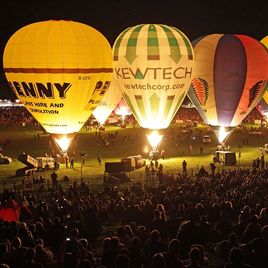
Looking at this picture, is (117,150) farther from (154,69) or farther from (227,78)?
(154,69)

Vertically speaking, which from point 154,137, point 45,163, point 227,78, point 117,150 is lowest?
point 45,163

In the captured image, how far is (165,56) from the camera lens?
17.7 metres

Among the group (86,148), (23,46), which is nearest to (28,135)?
(86,148)

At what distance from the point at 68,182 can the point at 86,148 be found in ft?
28.4

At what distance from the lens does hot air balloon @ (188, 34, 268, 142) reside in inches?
782

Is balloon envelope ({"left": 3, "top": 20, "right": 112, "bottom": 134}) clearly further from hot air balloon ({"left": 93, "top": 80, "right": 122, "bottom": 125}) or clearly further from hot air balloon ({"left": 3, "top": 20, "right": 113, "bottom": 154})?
hot air balloon ({"left": 93, "top": 80, "right": 122, "bottom": 125})

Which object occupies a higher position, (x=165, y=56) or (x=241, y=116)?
(x=165, y=56)

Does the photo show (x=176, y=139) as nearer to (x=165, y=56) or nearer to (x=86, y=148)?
(x=86, y=148)

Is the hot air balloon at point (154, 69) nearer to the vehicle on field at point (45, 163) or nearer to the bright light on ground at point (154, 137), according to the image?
the bright light on ground at point (154, 137)

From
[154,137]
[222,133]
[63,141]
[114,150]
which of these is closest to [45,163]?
[63,141]

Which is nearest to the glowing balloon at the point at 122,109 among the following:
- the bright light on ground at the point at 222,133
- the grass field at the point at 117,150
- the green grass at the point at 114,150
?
the grass field at the point at 117,150

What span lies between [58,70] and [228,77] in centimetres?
712

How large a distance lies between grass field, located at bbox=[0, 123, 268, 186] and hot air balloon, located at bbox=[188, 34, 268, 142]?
2023mm

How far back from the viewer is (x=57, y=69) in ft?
52.7
